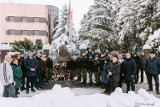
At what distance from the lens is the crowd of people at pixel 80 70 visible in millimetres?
13762

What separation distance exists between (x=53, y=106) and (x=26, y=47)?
41.3 meters

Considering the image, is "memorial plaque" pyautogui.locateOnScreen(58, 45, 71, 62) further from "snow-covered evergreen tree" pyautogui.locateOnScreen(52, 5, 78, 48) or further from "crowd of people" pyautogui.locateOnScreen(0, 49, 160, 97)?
"snow-covered evergreen tree" pyautogui.locateOnScreen(52, 5, 78, 48)

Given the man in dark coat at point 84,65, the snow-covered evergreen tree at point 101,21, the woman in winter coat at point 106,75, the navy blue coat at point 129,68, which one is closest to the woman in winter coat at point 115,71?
the navy blue coat at point 129,68

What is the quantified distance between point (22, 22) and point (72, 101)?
5865 centimetres

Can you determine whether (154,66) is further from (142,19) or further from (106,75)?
(142,19)

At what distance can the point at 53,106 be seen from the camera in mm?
9492

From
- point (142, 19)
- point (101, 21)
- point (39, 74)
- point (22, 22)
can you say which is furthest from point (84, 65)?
point (22, 22)

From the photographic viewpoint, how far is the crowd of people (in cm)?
1376

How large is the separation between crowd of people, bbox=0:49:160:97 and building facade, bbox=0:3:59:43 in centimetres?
4648

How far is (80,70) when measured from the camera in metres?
19.2

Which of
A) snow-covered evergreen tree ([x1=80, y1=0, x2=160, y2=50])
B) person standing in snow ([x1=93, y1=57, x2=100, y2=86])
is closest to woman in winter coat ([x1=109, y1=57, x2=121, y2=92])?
person standing in snow ([x1=93, y1=57, x2=100, y2=86])

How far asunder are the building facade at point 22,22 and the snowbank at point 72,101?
183 ft

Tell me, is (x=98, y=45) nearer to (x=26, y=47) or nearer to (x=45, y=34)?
(x=26, y=47)

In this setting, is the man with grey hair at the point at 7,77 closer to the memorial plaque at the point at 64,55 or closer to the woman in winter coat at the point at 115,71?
the woman in winter coat at the point at 115,71
